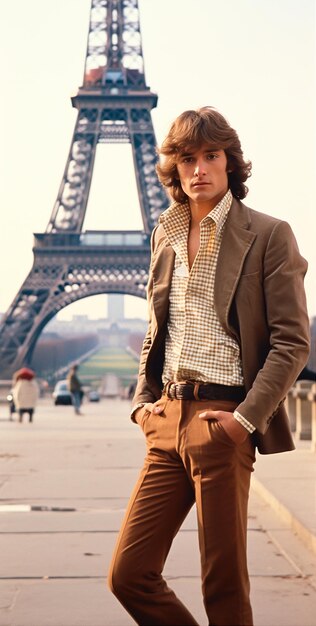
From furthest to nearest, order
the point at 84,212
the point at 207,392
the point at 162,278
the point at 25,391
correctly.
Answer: the point at 84,212, the point at 25,391, the point at 162,278, the point at 207,392

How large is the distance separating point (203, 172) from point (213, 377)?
635 millimetres

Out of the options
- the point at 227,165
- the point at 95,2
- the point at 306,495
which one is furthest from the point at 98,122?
the point at 227,165

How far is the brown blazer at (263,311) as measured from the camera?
3445 millimetres

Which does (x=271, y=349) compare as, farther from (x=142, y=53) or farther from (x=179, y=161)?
(x=142, y=53)

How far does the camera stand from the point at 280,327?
3.49m

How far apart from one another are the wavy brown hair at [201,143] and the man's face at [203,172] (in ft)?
0.09

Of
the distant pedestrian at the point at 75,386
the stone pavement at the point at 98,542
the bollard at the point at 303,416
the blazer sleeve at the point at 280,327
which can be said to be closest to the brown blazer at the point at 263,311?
the blazer sleeve at the point at 280,327

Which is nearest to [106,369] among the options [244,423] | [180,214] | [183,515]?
[180,214]

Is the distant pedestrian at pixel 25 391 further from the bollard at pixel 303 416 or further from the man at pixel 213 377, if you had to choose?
the man at pixel 213 377

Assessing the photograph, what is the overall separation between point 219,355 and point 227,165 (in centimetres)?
65

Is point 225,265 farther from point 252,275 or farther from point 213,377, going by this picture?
point 213,377

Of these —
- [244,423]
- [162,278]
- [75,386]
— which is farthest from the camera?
[75,386]

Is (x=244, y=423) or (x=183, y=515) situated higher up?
(x=244, y=423)

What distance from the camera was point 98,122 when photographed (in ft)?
207
